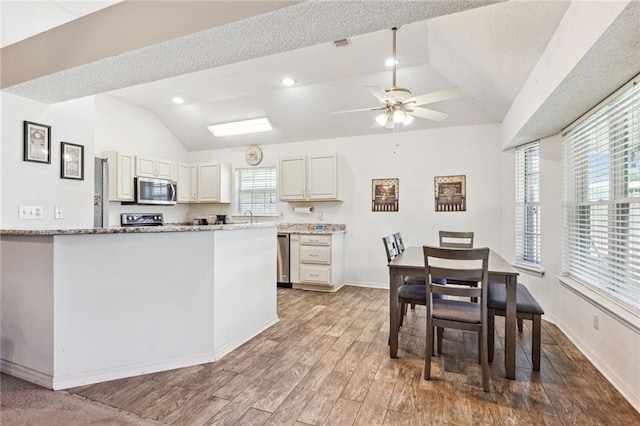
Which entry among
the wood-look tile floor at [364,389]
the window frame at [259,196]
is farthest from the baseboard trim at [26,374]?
the window frame at [259,196]

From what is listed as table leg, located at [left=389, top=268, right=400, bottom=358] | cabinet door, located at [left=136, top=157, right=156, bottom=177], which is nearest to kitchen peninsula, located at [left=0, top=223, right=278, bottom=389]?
table leg, located at [left=389, top=268, right=400, bottom=358]

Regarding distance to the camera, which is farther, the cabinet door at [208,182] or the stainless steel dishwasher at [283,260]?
the cabinet door at [208,182]

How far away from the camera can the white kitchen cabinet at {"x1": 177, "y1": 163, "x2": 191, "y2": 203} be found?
18.8 feet

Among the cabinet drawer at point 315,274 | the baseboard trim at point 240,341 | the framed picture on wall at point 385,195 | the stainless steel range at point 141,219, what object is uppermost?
the framed picture on wall at point 385,195

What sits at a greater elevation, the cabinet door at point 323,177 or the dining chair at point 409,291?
the cabinet door at point 323,177

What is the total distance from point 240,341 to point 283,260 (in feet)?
7.37

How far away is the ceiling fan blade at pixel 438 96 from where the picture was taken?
2477 millimetres

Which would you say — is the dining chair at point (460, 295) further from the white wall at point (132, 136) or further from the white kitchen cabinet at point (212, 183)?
the white wall at point (132, 136)

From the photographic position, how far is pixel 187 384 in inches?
84.0

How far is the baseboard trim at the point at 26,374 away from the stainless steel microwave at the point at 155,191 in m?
2.90

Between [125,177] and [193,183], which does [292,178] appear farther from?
[125,177]

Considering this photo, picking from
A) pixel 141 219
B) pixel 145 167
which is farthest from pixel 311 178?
pixel 141 219

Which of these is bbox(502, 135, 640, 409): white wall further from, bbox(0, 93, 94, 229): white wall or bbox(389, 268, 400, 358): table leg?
bbox(0, 93, 94, 229): white wall

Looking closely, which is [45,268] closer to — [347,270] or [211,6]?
[211,6]
